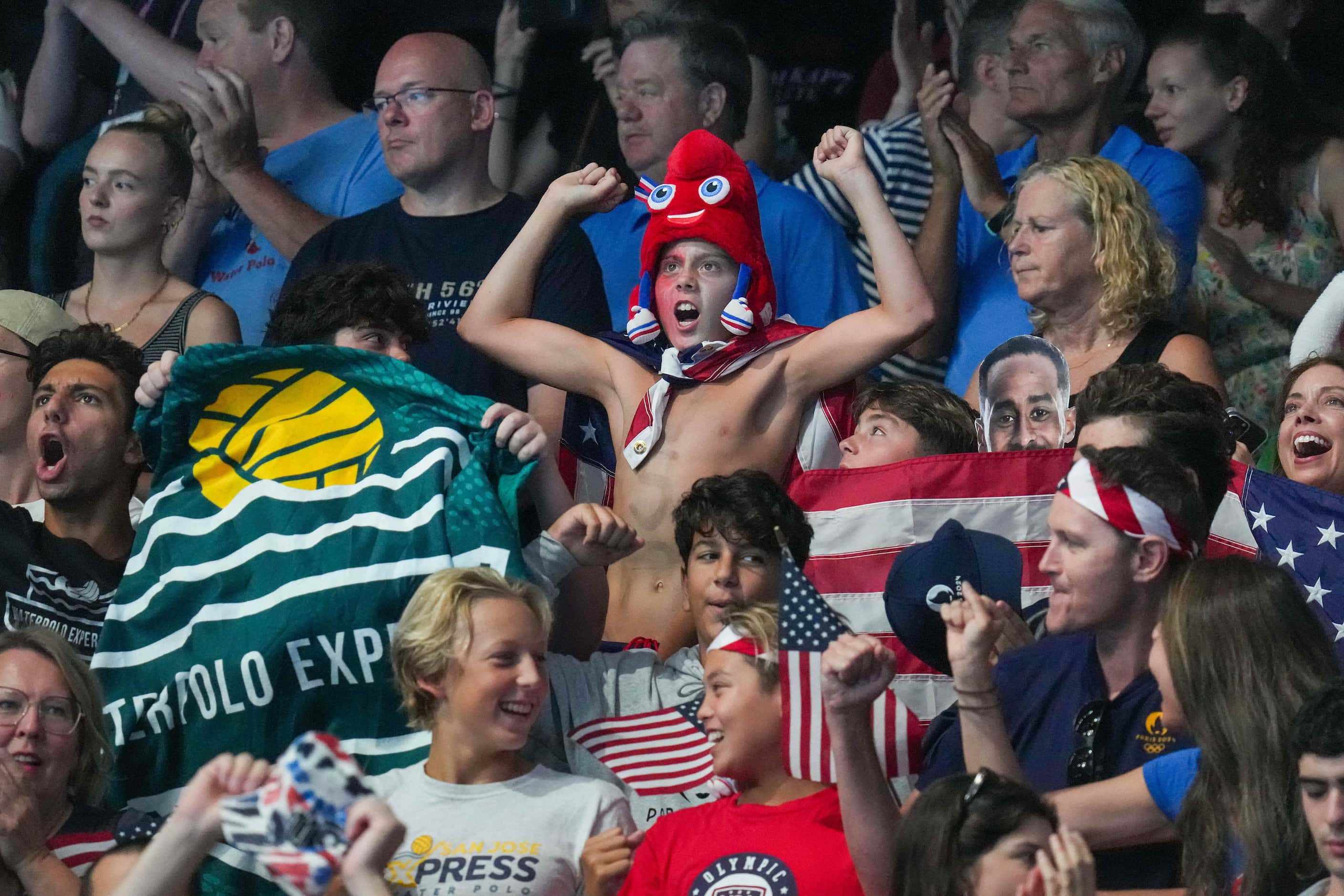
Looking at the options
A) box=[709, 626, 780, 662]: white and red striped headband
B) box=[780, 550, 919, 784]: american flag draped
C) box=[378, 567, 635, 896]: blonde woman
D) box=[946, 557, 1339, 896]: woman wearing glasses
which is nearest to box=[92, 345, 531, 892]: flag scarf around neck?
box=[378, 567, 635, 896]: blonde woman

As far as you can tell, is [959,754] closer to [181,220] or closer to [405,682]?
[405,682]

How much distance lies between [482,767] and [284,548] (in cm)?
82

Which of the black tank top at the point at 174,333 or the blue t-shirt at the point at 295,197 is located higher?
the blue t-shirt at the point at 295,197

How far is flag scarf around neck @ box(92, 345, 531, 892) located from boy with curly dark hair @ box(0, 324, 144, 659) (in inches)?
9.7

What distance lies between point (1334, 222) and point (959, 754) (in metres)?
3.05

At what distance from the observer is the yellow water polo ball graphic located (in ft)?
15.0

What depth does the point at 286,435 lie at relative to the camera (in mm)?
4645

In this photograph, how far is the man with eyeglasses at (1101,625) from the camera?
374 cm

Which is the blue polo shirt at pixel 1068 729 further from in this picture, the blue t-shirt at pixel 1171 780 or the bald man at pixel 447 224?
the bald man at pixel 447 224

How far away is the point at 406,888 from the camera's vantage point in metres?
3.72

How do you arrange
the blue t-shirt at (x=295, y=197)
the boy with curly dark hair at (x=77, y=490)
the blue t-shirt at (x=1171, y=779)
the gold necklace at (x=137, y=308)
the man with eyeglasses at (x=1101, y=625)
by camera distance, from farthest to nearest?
the blue t-shirt at (x=295, y=197) → the gold necklace at (x=137, y=308) → the boy with curly dark hair at (x=77, y=490) → the man with eyeglasses at (x=1101, y=625) → the blue t-shirt at (x=1171, y=779)

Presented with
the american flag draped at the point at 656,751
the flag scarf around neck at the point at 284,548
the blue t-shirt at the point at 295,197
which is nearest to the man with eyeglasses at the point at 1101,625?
the american flag draped at the point at 656,751

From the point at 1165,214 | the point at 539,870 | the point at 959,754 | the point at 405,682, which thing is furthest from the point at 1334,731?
the point at 1165,214

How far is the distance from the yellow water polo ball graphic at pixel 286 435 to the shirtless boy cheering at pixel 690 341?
74cm
